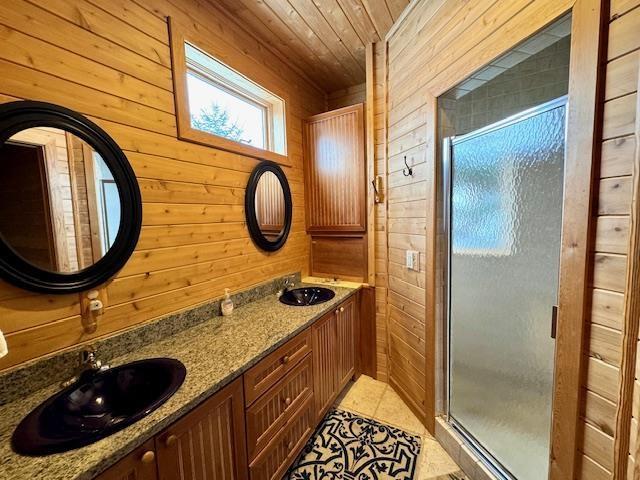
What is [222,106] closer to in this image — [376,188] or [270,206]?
[270,206]

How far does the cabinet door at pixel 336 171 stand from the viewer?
2.19m

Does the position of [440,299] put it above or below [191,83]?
below

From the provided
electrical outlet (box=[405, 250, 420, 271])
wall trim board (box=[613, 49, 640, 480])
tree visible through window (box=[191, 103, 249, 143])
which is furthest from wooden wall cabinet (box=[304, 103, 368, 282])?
wall trim board (box=[613, 49, 640, 480])

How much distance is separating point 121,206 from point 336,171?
164 cm

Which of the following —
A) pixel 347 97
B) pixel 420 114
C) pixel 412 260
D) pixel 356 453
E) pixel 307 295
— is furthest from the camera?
pixel 347 97

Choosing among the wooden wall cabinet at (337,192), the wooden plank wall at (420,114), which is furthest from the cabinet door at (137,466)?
the wooden wall cabinet at (337,192)

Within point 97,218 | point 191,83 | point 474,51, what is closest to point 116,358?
point 97,218

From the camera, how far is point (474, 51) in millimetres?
1211

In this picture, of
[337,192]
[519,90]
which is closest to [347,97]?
[337,192]

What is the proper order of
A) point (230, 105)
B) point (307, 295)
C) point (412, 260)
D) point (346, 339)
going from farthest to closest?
point (307, 295)
point (346, 339)
point (230, 105)
point (412, 260)

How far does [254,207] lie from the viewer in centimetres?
187

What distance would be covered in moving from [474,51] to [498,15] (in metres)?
0.14

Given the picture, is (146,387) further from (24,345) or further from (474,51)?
(474,51)

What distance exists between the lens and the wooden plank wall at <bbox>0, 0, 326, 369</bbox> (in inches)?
36.4
